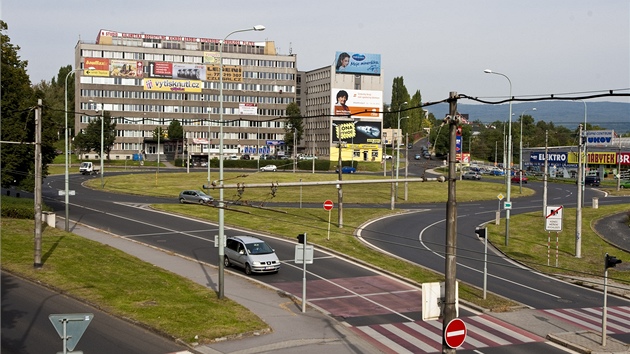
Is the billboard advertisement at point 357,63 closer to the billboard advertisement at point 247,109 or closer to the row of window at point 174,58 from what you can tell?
the row of window at point 174,58

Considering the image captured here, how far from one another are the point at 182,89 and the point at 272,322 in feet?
379

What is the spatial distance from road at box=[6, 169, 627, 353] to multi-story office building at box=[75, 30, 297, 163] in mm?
75048

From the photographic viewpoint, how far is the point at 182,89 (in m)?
132

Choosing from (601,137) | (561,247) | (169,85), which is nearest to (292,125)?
(169,85)

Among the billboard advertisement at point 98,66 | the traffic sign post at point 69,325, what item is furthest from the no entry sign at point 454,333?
the billboard advertisement at point 98,66

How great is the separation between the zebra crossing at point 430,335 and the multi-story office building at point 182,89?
105275 millimetres

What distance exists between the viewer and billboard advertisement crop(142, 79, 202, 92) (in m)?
131

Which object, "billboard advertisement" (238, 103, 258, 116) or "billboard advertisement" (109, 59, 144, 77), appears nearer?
"billboard advertisement" (109, 59, 144, 77)

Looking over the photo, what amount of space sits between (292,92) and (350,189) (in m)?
66.8

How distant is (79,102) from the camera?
127 m

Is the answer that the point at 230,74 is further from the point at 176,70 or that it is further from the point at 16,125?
the point at 16,125

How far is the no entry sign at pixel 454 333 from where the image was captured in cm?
1281

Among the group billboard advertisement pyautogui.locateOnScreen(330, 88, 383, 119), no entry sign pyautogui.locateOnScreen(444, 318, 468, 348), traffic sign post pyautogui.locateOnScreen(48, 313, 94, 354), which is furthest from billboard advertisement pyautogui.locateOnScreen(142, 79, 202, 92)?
no entry sign pyautogui.locateOnScreen(444, 318, 468, 348)

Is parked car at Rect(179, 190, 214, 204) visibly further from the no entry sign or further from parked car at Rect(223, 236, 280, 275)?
the no entry sign
